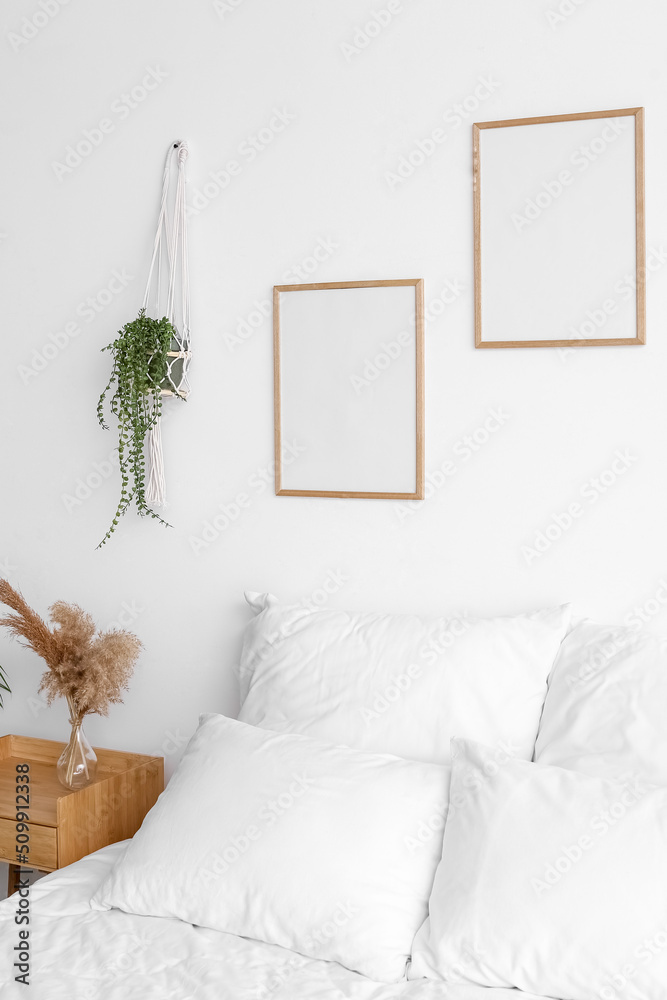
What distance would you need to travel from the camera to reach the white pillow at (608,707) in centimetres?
171

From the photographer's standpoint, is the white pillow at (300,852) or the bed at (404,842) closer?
the bed at (404,842)

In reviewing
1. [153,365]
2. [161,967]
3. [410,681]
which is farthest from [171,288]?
[161,967]

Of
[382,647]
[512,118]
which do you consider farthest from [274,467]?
[512,118]

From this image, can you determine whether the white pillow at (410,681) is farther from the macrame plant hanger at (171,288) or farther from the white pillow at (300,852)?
the macrame plant hanger at (171,288)

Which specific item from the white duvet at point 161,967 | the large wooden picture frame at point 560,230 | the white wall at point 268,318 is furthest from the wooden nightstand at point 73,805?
the large wooden picture frame at point 560,230

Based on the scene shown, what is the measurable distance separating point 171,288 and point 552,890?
1.69m

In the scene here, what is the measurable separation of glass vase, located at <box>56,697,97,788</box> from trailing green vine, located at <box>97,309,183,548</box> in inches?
19.4

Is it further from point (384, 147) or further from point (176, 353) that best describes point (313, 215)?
point (176, 353)

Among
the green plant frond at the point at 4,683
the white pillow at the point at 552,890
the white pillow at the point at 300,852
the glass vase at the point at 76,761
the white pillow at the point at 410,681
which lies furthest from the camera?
the green plant frond at the point at 4,683

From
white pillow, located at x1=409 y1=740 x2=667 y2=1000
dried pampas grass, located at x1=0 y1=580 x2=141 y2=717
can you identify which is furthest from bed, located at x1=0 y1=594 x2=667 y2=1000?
dried pampas grass, located at x1=0 y1=580 x2=141 y2=717

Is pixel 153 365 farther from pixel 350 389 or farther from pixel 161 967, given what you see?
pixel 161 967

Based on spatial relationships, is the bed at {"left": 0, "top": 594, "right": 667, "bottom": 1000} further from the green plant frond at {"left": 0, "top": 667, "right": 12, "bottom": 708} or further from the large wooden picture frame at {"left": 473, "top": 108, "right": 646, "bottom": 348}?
the green plant frond at {"left": 0, "top": 667, "right": 12, "bottom": 708}

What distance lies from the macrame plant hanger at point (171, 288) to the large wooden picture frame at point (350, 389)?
0.85 ft

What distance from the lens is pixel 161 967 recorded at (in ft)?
5.21
